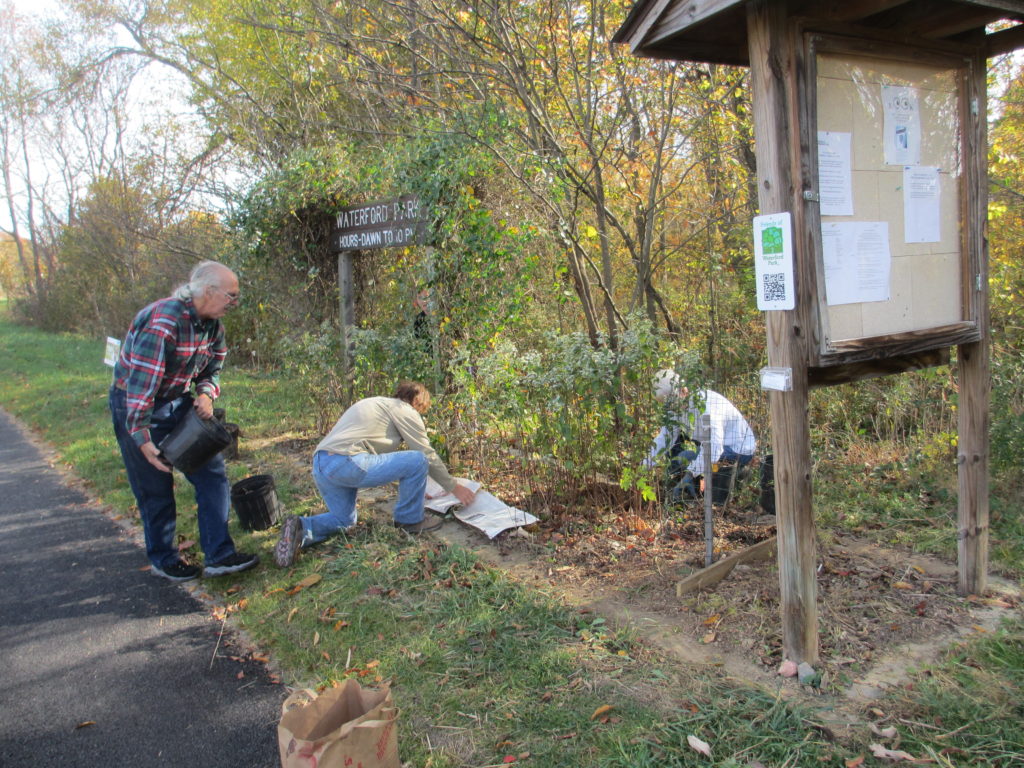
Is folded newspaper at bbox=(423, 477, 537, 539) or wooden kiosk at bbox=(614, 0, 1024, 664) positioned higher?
wooden kiosk at bbox=(614, 0, 1024, 664)

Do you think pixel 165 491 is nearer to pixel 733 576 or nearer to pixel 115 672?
pixel 115 672

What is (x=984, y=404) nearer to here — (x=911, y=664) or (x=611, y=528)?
(x=911, y=664)

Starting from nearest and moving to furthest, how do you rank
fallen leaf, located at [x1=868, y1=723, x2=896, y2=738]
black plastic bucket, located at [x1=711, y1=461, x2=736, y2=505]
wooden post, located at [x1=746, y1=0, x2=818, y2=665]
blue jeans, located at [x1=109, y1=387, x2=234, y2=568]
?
fallen leaf, located at [x1=868, y1=723, x2=896, y2=738], wooden post, located at [x1=746, y1=0, x2=818, y2=665], blue jeans, located at [x1=109, y1=387, x2=234, y2=568], black plastic bucket, located at [x1=711, y1=461, x2=736, y2=505]

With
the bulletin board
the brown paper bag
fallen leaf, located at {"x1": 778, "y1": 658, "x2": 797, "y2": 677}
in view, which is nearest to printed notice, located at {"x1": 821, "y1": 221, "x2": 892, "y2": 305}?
the bulletin board

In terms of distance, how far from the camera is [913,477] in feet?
18.3

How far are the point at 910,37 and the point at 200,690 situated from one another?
446 centimetres

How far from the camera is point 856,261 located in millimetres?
3314

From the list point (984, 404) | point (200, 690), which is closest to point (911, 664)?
point (984, 404)

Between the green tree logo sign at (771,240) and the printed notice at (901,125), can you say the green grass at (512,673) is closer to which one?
the green tree logo sign at (771,240)

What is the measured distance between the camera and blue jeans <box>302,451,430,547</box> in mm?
5125

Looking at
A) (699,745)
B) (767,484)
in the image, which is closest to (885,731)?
(699,745)

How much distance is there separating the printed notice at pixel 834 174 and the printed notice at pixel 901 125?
30 cm

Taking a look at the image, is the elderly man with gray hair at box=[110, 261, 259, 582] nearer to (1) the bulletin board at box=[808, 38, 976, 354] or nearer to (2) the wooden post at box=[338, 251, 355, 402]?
(2) the wooden post at box=[338, 251, 355, 402]

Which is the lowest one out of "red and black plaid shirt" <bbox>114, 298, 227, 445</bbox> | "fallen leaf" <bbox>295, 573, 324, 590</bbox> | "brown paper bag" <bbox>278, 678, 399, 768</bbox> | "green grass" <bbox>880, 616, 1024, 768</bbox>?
"green grass" <bbox>880, 616, 1024, 768</bbox>
